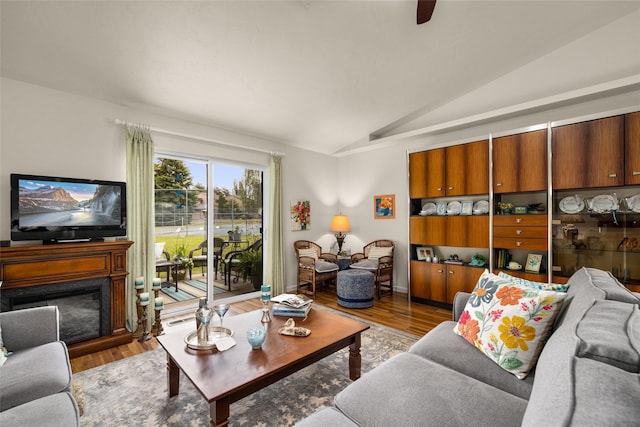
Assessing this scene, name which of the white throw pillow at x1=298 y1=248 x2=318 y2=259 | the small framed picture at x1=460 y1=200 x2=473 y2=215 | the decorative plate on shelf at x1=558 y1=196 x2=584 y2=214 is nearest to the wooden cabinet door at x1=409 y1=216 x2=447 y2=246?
the small framed picture at x1=460 y1=200 x2=473 y2=215

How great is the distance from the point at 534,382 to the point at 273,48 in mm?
3005

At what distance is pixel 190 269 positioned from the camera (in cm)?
409

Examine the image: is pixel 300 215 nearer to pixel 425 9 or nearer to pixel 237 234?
pixel 237 234

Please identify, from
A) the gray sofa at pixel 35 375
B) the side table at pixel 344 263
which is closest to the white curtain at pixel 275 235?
the side table at pixel 344 263

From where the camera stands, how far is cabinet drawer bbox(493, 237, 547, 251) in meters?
3.20

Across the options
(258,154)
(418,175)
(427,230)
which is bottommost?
(427,230)

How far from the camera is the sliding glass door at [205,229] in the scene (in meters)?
3.77

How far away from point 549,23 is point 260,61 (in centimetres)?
296

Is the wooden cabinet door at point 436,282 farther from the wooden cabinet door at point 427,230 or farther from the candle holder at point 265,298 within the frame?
the candle holder at point 265,298

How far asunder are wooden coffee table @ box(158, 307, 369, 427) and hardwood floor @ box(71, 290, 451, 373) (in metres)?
1.09

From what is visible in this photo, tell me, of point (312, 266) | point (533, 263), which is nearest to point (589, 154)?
point (533, 263)

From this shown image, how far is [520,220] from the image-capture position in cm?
333

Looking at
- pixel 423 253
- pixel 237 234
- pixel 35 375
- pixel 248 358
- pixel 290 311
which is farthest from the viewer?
pixel 237 234

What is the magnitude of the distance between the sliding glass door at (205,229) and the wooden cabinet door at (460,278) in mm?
2928
